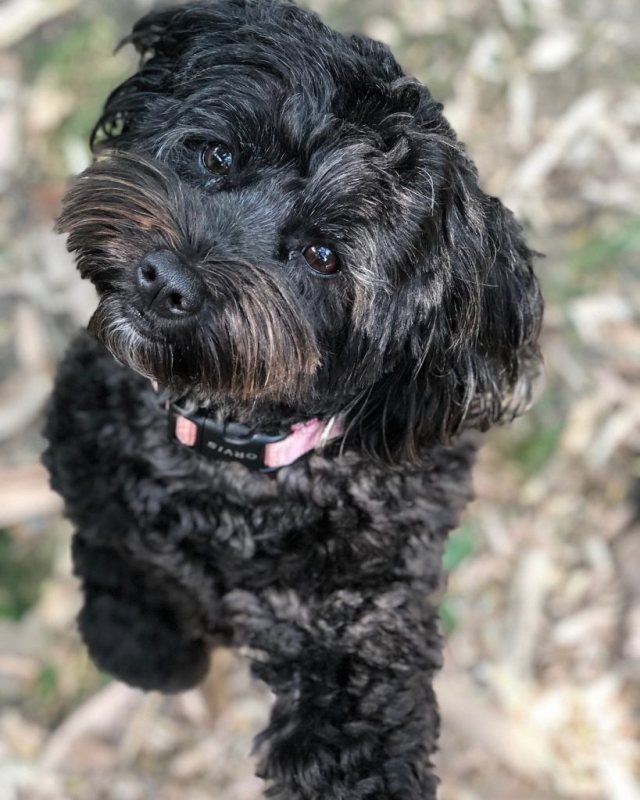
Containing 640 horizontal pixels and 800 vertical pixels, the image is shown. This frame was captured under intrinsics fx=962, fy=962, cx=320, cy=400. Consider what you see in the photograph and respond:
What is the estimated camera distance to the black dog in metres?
1.91

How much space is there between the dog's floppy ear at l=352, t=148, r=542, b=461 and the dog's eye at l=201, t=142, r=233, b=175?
0.45 metres

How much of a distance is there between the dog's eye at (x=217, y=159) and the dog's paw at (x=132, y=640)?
46.7 inches

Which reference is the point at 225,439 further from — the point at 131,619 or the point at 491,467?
the point at 491,467

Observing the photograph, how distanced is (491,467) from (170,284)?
8.05 ft

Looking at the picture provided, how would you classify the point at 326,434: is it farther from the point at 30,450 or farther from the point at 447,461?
the point at 30,450

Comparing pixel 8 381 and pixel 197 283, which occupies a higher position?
pixel 8 381

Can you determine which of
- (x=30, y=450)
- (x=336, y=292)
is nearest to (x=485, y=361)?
(x=336, y=292)

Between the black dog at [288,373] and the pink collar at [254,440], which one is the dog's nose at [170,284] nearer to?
the black dog at [288,373]

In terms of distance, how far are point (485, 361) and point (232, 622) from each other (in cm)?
91

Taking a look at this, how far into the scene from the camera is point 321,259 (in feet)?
6.52

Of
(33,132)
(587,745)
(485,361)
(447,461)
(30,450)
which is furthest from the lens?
(33,132)

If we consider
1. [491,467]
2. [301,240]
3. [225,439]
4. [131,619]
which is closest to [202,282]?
[301,240]

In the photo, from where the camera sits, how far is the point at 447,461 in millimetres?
2500

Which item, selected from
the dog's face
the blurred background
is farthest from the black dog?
the blurred background
